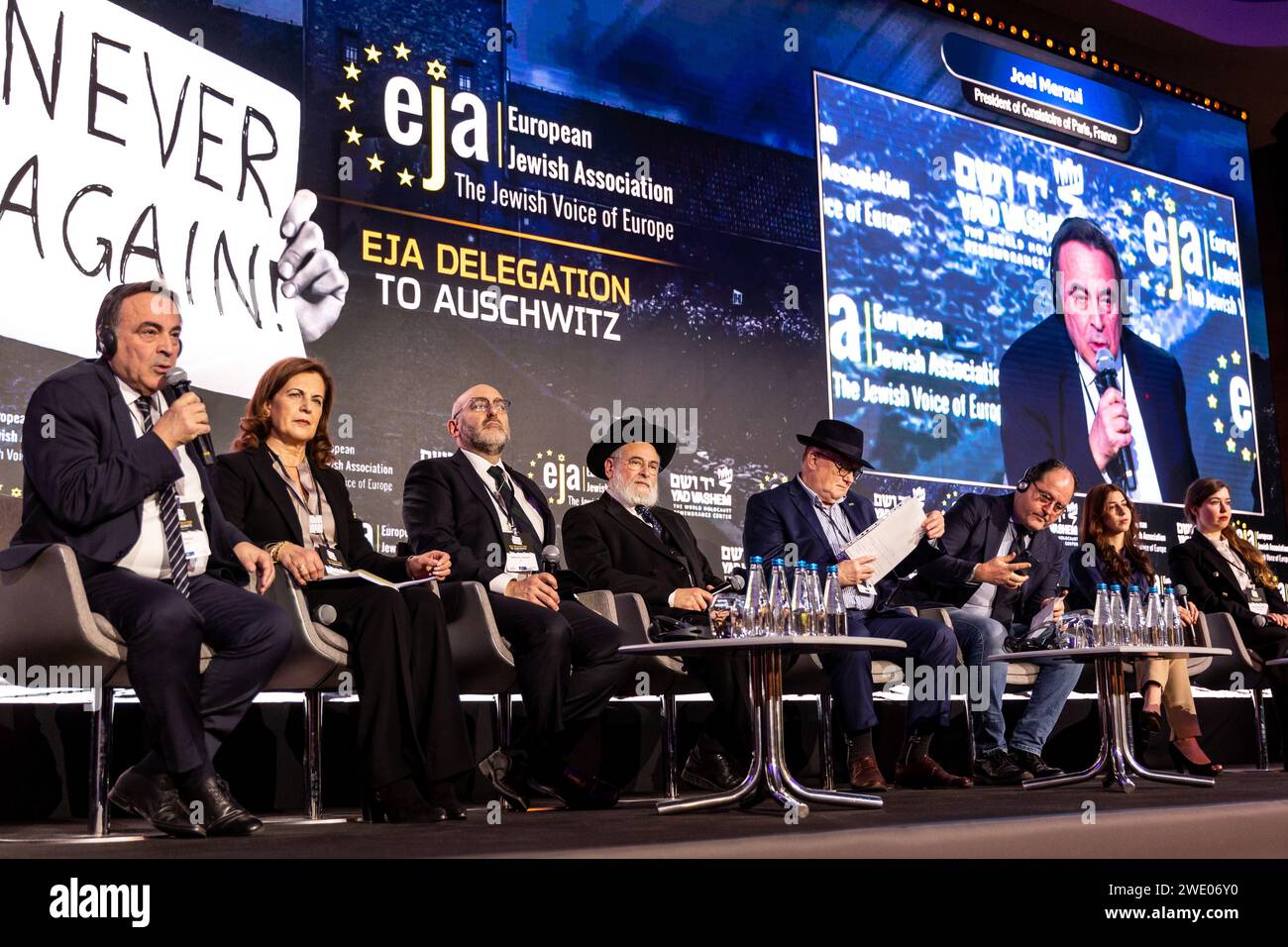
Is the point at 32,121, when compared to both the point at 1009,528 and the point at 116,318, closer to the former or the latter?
the point at 116,318

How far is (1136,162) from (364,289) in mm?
4714

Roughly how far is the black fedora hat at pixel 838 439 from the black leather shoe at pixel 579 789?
1405 millimetres

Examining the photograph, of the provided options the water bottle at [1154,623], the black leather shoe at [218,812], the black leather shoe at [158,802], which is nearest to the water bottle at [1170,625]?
the water bottle at [1154,623]

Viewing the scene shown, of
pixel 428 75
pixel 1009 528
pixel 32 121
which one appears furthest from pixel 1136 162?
pixel 32 121

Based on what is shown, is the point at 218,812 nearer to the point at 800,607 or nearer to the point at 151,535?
the point at 151,535

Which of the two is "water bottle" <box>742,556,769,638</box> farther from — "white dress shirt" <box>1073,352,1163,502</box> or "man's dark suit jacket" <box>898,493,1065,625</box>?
"white dress shirt" <box>1073,352,1163,502</box>

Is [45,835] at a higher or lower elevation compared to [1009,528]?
lower

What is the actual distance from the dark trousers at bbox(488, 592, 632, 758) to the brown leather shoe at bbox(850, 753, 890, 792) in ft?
2.54

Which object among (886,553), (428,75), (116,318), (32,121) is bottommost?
(886,553)

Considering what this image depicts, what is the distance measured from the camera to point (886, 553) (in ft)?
14.1

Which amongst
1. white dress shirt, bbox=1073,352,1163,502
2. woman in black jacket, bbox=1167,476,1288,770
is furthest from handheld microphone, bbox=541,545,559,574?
white dress shirt, bbox=1073,352,1163,502

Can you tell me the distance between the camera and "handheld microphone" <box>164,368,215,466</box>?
10.7 ft

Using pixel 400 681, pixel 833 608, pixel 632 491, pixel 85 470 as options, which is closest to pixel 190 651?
pixel 85 470

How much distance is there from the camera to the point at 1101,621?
4.34 meters
